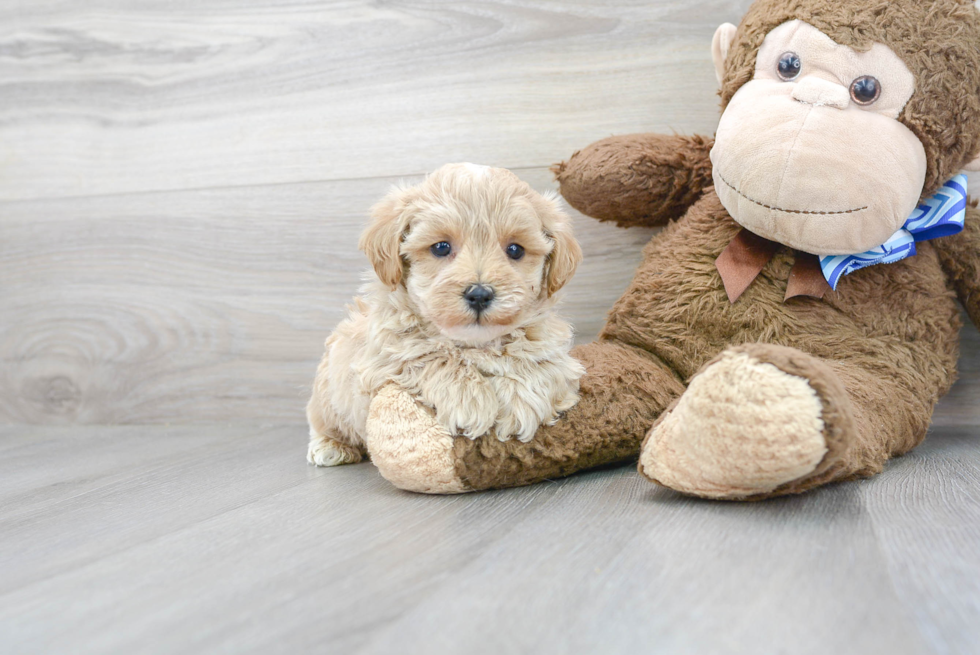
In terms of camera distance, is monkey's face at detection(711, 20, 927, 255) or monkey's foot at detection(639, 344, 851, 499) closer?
monkey's foot at detection(639, 344, 851, 499)

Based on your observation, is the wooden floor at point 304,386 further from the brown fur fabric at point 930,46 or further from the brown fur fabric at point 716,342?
the brown fur fabric at point 930,46

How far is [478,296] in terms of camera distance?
0.89 metres

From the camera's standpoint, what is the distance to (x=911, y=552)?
70cm

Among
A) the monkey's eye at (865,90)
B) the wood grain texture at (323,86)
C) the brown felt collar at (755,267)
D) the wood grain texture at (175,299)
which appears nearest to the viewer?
the monkey's eye at (865,90)

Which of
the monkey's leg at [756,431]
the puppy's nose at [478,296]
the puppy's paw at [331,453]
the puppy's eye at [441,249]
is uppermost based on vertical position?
the puppy's eye at [441,249]

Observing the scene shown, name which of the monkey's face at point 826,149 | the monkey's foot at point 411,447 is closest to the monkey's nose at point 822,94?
the monkey's face at point 826,149

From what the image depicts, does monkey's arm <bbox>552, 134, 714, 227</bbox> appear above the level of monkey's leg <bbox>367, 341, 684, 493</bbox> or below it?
above

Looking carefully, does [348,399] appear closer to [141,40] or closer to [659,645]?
[659,645]

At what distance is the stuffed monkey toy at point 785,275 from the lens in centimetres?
80

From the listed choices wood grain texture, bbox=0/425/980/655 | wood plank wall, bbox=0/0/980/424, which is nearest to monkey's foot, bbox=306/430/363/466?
wood grain texture, bbox=0/425/980/655

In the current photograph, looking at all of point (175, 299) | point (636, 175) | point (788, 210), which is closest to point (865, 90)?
point (788, 210)

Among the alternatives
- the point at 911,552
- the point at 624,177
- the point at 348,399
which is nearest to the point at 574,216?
the point at 624,177

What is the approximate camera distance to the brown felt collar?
1.10 metres

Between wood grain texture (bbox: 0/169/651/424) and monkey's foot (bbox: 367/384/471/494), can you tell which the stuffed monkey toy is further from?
wood grain texture (bbox: 0/169/651/424)
